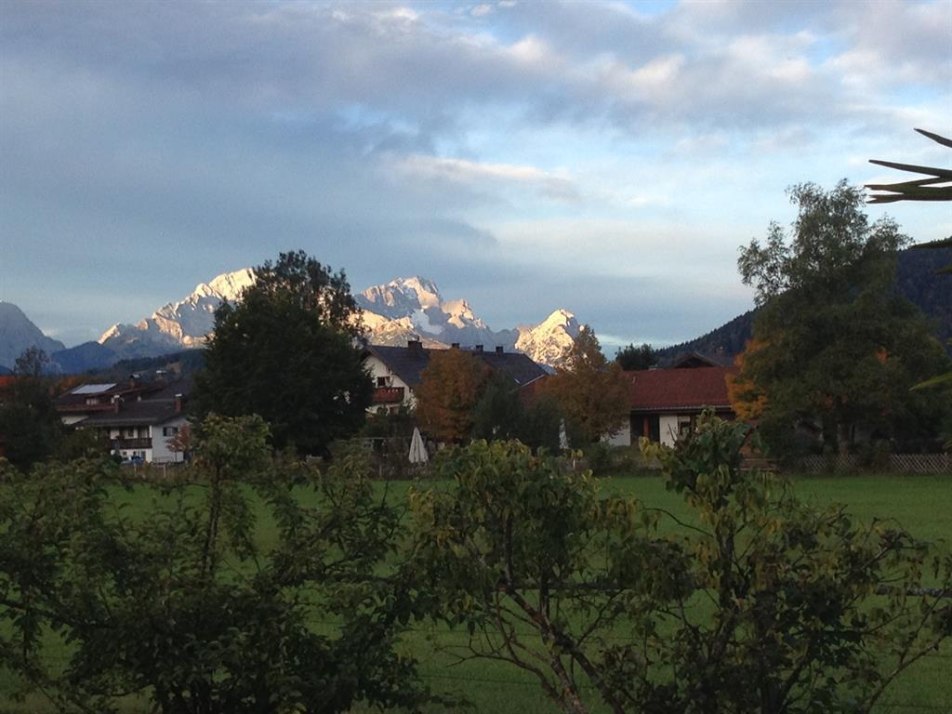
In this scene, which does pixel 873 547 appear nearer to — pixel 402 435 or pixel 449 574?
pixel 449 574

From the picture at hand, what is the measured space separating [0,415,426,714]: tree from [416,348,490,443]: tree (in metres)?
57.2

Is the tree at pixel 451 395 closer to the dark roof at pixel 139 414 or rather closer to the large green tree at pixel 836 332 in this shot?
the large green tree at pixel 836 332

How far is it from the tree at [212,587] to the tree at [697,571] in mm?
772

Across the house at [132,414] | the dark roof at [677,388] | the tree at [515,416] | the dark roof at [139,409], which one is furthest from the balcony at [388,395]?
the tree at [515,416]

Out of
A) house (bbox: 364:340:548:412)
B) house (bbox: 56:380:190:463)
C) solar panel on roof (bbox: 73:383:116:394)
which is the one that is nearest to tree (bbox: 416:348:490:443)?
house (bbox: 364:340:548:412)

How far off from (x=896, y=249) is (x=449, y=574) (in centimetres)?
4809

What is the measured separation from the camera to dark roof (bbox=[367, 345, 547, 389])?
88.8 metres

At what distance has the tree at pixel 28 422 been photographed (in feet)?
206

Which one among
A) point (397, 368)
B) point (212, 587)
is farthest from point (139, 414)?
point (212, 587)

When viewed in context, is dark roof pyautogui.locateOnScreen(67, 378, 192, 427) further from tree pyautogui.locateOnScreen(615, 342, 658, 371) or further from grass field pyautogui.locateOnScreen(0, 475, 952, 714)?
grass field pyautogui.locateOnScreen(0, 475, 952, 714)

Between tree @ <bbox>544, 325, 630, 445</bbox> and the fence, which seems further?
tree @ <bbox>544, 325, 630, 445</bbox>

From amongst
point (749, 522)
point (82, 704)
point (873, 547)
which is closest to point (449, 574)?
point (749, 522)

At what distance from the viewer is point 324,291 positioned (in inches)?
3273

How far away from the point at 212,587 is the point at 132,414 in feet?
331
